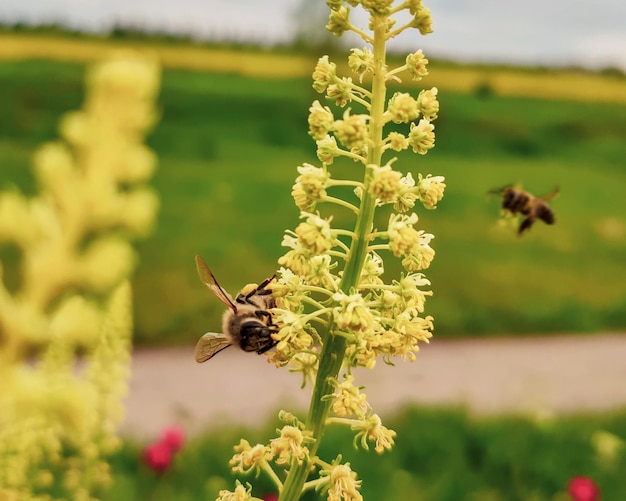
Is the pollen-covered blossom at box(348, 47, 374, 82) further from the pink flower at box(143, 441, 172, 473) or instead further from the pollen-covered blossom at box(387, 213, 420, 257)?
the pink flower at box(143, 441, 172, 473)

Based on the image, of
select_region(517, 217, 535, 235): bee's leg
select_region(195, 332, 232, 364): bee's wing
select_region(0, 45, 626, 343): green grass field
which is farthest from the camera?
select_region(0, 45, 626, 343): green grass field

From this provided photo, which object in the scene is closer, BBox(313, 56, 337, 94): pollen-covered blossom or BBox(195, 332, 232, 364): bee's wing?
BBox(313, 56, 337, 94): pollen-covered blossom

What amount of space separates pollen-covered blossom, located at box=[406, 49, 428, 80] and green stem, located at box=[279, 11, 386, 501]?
129 millimetres

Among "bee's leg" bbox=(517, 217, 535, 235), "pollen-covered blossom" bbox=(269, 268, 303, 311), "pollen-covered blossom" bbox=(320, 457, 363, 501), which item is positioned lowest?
"pollen-covered blossom" bbox=(320, 457, 363, 501)

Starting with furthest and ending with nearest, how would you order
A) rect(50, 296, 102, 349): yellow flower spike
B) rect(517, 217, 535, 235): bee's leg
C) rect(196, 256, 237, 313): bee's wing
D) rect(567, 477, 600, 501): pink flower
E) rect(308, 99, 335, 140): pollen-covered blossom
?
rect(567, 477, 600, 501): pink flower < rect(517, 217, 535, 235): bee's leg < rect(50, 296, 102, 349): yellow flower spike < rect(196, 256, 237, 313): bee's wing < rect(308, 99, 335, 140): pollen-covered blossom

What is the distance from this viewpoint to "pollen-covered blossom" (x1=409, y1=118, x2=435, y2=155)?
176cm

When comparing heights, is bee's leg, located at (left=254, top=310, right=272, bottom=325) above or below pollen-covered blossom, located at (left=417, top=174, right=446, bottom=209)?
below

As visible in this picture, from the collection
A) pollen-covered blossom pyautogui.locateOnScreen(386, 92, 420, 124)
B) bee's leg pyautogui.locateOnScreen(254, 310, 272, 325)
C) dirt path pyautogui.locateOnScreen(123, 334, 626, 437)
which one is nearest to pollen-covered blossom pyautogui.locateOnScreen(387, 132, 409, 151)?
pollen-covered blossom pyautogui.locateOnScreen(386, 92, 420, 124)

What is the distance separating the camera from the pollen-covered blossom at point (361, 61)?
67.9 inches

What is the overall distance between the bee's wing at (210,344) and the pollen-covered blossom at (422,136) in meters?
0.77

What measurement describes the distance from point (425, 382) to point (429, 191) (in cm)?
928

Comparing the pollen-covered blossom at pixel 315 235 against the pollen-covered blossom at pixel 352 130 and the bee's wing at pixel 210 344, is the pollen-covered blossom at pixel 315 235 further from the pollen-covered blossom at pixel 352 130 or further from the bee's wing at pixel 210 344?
the bee's wing at pixel 210 344

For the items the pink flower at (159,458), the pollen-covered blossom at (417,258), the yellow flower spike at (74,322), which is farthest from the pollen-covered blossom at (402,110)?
the pink flower at (159,458)

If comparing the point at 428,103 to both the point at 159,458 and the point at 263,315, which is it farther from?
the point at 159,458
